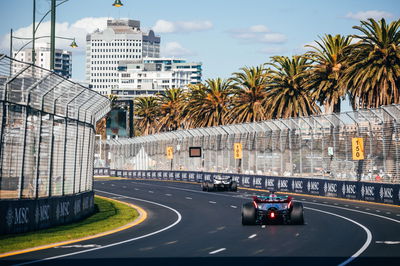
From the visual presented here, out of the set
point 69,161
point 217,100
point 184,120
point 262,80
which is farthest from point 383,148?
point 184,120

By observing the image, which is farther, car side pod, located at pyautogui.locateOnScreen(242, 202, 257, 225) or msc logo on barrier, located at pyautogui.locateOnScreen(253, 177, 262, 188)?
msc logo on barrier, located at pyautogui.locateOnScreen(253, 177, 262, 188)

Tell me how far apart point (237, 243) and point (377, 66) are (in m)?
35.4

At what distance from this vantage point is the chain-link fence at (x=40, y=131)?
19688 mm

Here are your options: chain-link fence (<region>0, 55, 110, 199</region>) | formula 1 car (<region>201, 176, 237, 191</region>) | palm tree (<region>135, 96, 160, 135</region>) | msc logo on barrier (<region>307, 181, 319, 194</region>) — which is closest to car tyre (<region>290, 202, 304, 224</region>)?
chain-link fence (<region>0, 55, 110, 199</region>)

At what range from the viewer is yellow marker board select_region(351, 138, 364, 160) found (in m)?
40.8

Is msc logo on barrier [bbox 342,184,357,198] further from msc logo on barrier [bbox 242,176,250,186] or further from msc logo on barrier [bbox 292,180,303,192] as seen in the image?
msc logo on barrier [bbox 242,176,250,186]

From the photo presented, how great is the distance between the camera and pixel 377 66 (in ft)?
170

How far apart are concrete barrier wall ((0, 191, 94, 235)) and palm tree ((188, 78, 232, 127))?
56.9 meters

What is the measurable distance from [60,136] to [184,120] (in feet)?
222

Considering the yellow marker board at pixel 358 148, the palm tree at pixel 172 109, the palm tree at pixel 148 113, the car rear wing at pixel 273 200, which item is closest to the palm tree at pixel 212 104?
the palm tree at pixel 172 109

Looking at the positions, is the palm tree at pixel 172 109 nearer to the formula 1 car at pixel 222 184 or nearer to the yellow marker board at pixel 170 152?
the yellow marker board at pixel 170 152

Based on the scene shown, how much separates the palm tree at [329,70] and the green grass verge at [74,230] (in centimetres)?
2876

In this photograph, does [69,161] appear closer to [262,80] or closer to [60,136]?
[60,136]

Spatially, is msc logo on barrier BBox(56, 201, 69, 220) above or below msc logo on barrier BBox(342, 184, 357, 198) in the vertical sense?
below
